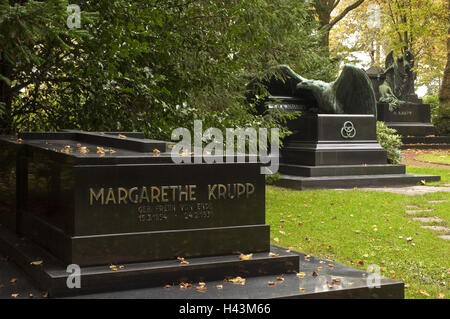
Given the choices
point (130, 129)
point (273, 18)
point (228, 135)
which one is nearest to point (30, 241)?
point (130, 129)

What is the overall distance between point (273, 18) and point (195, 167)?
18.1ft

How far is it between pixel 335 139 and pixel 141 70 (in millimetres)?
7475

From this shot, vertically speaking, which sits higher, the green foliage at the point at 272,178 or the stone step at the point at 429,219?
the green foliage at the point at 272,178

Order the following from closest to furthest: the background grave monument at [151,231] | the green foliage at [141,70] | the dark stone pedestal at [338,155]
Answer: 1. the background grave monument at [151,231]
2. the green foliage at [141,70]
3. the dark stone pedestal at [338,155]

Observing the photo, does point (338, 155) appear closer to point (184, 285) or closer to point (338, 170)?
point (338, 170)

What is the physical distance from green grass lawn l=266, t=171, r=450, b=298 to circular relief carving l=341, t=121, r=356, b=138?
291 centimetres

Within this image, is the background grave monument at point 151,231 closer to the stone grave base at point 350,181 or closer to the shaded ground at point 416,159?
the stone grave base at point 350,181

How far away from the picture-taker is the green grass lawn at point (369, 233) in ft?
20.7

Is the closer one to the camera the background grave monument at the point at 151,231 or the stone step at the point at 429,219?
the background grave monument at the point at 151,231

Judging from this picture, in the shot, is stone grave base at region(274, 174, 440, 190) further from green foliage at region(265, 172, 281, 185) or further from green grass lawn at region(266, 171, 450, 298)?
green grass lawn at region(266, 171, 450, 298)

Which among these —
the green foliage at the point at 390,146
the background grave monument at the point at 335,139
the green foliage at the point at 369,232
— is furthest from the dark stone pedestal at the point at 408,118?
the green foliage at the point at 369,232

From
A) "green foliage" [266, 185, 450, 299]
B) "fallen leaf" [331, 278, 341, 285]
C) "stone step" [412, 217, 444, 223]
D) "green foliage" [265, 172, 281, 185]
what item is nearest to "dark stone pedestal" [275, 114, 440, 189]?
"green foliage" [265, 172, 281, 185]

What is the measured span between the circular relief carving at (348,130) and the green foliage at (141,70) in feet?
18.3

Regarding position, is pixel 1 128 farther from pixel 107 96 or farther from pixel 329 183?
pixel 329 183
